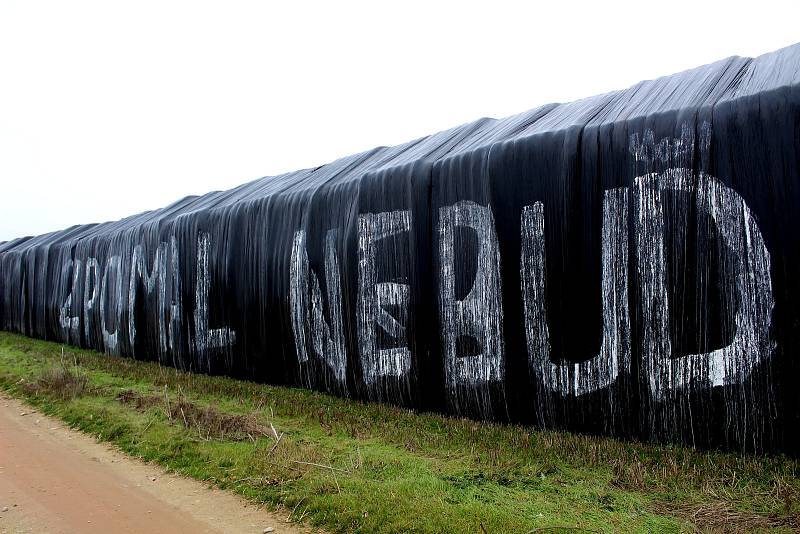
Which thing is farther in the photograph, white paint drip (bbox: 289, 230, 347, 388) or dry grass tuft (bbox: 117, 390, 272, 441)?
white paint drip (bbox: 289, 230, 347, 388)

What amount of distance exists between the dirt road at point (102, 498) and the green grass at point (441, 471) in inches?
6.7

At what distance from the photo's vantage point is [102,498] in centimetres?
407

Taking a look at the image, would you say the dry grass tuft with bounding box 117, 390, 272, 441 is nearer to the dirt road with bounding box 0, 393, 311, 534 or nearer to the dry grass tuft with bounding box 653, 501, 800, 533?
the dirt road with bounding box 0, 393, 311, 534

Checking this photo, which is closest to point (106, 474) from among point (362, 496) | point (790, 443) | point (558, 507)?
point (362, 496)

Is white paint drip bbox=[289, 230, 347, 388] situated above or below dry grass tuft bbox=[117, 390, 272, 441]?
above

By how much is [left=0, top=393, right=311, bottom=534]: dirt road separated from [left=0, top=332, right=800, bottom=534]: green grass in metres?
0.17

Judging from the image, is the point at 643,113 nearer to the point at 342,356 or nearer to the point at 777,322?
the point at 777,322

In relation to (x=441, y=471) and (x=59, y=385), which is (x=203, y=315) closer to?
(x=59, y=385)

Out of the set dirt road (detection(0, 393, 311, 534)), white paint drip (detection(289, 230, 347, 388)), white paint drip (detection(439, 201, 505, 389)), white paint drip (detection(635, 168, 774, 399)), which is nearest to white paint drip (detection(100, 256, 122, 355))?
white paint drip (detection(289, 230, 347, 388))

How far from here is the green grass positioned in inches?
132

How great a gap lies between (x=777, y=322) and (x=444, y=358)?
110 inches

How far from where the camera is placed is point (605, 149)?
4801mm

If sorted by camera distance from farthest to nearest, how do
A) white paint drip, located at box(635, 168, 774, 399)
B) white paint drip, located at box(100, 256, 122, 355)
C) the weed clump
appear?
white paint drip, located at box(100, 256, 122, 355) < the weed clump < white paint drip, located at box(635, 168, 774, 399)

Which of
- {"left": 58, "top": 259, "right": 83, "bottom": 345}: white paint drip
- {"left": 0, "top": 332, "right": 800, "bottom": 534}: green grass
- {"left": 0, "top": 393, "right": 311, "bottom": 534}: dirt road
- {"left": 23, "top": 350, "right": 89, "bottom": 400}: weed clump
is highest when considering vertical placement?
{"left": 58, "top": 259, "right": 83, "bottom": 345}: white paint drip
